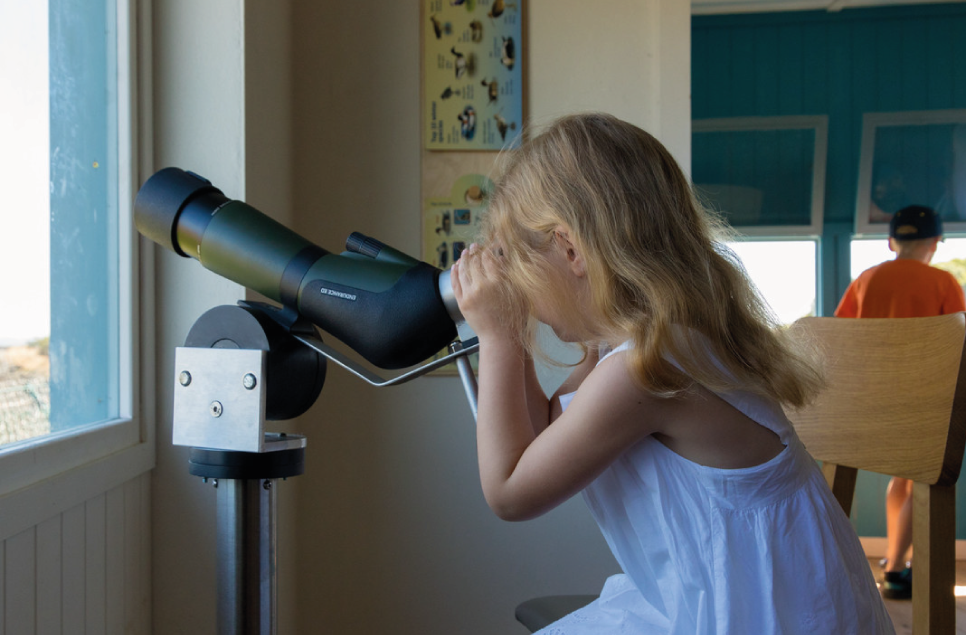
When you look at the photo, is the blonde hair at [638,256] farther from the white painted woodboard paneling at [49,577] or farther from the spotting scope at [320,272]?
the white painted woodboard paneling at [49,577]

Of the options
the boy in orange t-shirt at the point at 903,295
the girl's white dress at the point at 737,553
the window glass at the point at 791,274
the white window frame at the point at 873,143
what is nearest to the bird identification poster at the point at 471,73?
the girl's white dress at the point at 737,553

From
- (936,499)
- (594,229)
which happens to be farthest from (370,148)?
(936,499)

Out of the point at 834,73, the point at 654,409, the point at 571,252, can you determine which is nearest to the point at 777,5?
the point at 834,73

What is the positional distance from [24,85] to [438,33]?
1002 mm

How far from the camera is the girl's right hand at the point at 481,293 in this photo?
2.76 feet

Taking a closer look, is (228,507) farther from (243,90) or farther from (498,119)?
(498,119)

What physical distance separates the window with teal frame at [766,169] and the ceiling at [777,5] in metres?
0.50

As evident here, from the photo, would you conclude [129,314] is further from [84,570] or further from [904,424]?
[904,424]

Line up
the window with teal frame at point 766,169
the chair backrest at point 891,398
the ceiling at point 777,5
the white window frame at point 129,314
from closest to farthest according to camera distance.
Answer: the chair backrest at point 891,398, the white window frame at point 129,314, the ceiling at point 777,5, the window with teal frame at point 766,169

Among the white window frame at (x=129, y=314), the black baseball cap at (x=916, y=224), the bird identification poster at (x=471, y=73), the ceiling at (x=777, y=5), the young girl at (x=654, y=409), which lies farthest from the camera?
the ceiling at (x=777, y=5)

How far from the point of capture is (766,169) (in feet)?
12.6

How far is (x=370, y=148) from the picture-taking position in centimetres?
183

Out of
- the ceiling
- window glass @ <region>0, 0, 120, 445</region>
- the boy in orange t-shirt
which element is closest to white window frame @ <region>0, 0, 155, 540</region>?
window glass @ <region>0, 0, 120, 445</region>

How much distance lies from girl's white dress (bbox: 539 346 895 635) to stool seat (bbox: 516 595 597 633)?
82 millimetres
